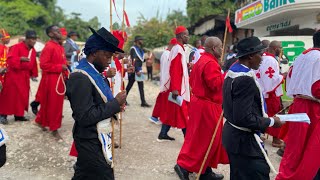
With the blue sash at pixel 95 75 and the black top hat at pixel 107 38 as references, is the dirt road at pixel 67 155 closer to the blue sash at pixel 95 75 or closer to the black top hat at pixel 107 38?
the blue sash at pixel 95 75

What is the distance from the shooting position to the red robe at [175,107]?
20.7ft

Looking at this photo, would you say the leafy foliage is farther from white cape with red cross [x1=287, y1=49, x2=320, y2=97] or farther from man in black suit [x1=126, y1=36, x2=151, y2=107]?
white cape with red cross [x1=287, y1=49, x2=320, y2=97]

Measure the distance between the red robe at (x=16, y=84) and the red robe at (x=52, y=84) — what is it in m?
1.07

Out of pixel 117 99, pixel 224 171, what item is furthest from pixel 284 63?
pixel 117 99

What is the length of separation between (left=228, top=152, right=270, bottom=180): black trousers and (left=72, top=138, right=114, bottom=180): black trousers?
3.75ft

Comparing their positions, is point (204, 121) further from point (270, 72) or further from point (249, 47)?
point (270, 72)

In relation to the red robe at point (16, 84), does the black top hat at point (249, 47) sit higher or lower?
higher

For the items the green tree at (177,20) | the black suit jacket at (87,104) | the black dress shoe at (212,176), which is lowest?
the black dress shoe at (212,176)

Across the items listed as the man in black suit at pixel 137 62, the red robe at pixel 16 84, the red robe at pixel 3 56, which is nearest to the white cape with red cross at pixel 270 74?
the man in black suit at pixel 137 62

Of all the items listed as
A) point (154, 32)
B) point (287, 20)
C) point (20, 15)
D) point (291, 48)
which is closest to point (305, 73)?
point (291, 48)

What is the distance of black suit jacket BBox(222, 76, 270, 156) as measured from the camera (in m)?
3.15

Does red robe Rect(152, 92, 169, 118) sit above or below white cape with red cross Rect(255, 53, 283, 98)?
below

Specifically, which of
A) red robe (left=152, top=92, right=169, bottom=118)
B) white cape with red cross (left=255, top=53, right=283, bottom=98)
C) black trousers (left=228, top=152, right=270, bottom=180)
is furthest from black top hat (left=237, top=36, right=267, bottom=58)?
red robe (left=152, top=92, right=169, bottom=118)

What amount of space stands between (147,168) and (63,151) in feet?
5.22
